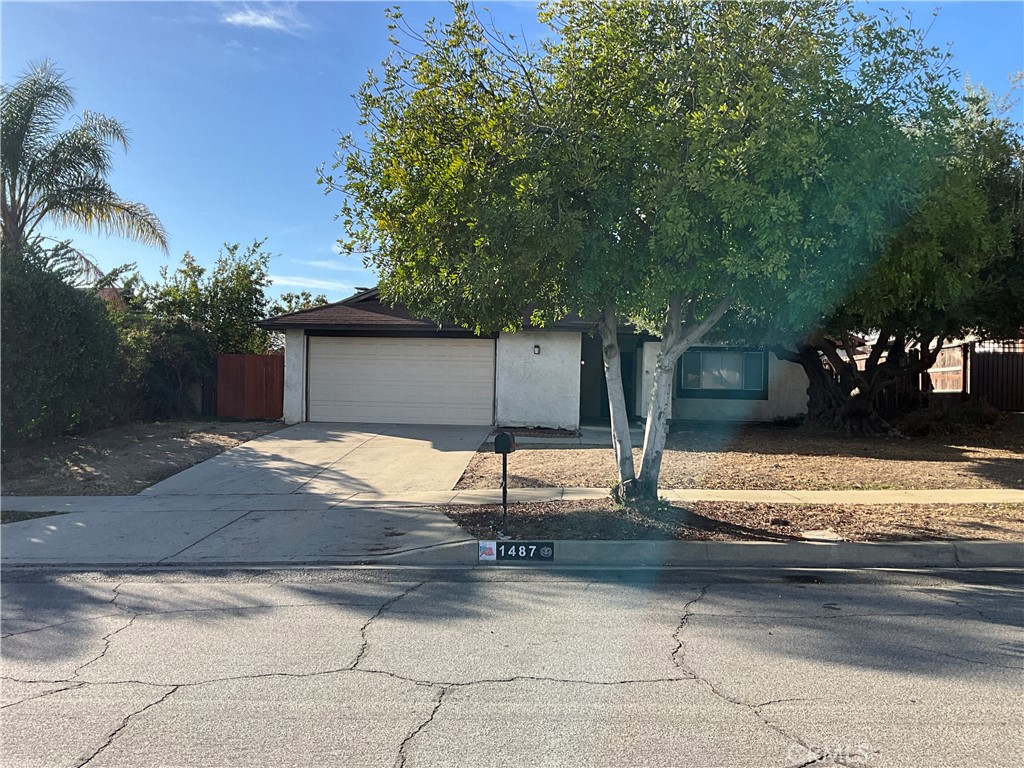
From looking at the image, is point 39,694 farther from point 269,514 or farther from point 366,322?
point 366,322

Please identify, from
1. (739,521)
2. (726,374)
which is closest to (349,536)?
(739,521)

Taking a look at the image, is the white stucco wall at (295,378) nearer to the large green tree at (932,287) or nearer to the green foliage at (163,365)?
the green foliage at (163,365)

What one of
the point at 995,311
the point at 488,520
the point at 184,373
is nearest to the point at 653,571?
the point at 488,520

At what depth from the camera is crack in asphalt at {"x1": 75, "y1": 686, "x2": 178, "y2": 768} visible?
11.7 feet

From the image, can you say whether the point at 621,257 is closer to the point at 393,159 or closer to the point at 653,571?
the point at 393,159

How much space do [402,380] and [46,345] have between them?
306 inches

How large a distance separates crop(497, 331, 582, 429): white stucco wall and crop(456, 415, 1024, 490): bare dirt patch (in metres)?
2.64

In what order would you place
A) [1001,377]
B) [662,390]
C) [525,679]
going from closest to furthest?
1. [525,679]
2. [662,390]
3. [1001,377]

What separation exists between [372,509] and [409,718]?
609 centimetres

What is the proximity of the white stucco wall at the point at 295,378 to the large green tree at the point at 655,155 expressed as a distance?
1067 centimetres

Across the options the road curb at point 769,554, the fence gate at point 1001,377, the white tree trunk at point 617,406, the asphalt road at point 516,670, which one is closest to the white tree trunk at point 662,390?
the white tree trunk at point 617,406

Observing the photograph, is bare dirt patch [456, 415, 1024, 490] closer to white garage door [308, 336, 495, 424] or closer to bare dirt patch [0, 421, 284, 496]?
white garage door [308, 336, 495, 424]

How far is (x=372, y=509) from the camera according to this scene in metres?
9.90

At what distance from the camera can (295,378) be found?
18.5 meters
